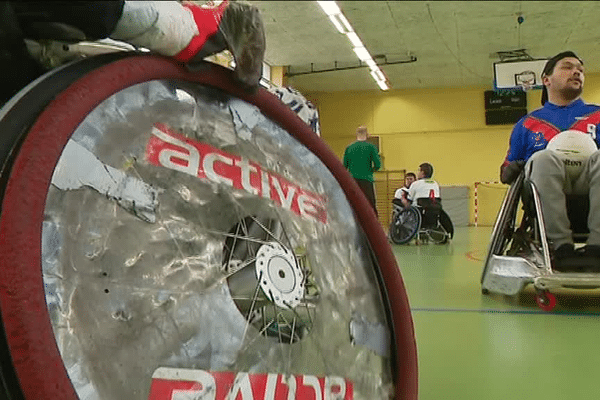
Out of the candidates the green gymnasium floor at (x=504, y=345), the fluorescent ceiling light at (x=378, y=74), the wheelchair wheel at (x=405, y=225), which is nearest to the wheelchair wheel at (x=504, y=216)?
the green gymnasium floor at (x=504, y=345)

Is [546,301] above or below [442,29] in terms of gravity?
below

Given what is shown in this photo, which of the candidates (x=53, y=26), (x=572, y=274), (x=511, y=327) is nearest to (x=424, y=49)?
(x=53, y=26)

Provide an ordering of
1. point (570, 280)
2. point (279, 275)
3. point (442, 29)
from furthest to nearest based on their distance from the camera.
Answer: point (570, 280)
point (279, 275)
point (442, 29)

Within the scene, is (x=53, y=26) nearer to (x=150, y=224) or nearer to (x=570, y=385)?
(x=150, y=224)

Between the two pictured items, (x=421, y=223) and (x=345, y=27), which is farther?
(x=421, y=223)

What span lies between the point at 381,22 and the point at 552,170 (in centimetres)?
169

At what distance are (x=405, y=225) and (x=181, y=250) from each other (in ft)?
15.8

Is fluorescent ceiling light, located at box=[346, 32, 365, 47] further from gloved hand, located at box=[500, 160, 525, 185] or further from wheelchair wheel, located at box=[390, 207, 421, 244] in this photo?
wheelchair wheel, located at box=[390, 207, 421, 244]

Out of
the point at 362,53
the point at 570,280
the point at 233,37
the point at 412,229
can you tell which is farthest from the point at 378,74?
the point at 412,229

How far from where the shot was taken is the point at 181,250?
527 millimetres

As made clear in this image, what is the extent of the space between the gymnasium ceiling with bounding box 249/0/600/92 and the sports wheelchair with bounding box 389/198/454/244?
4.78 meters

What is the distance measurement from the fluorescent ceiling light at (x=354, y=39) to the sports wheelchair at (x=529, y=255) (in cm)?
147

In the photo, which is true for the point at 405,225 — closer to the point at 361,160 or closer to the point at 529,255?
the point at 361,160

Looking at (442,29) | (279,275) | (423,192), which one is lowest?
(279,275)
